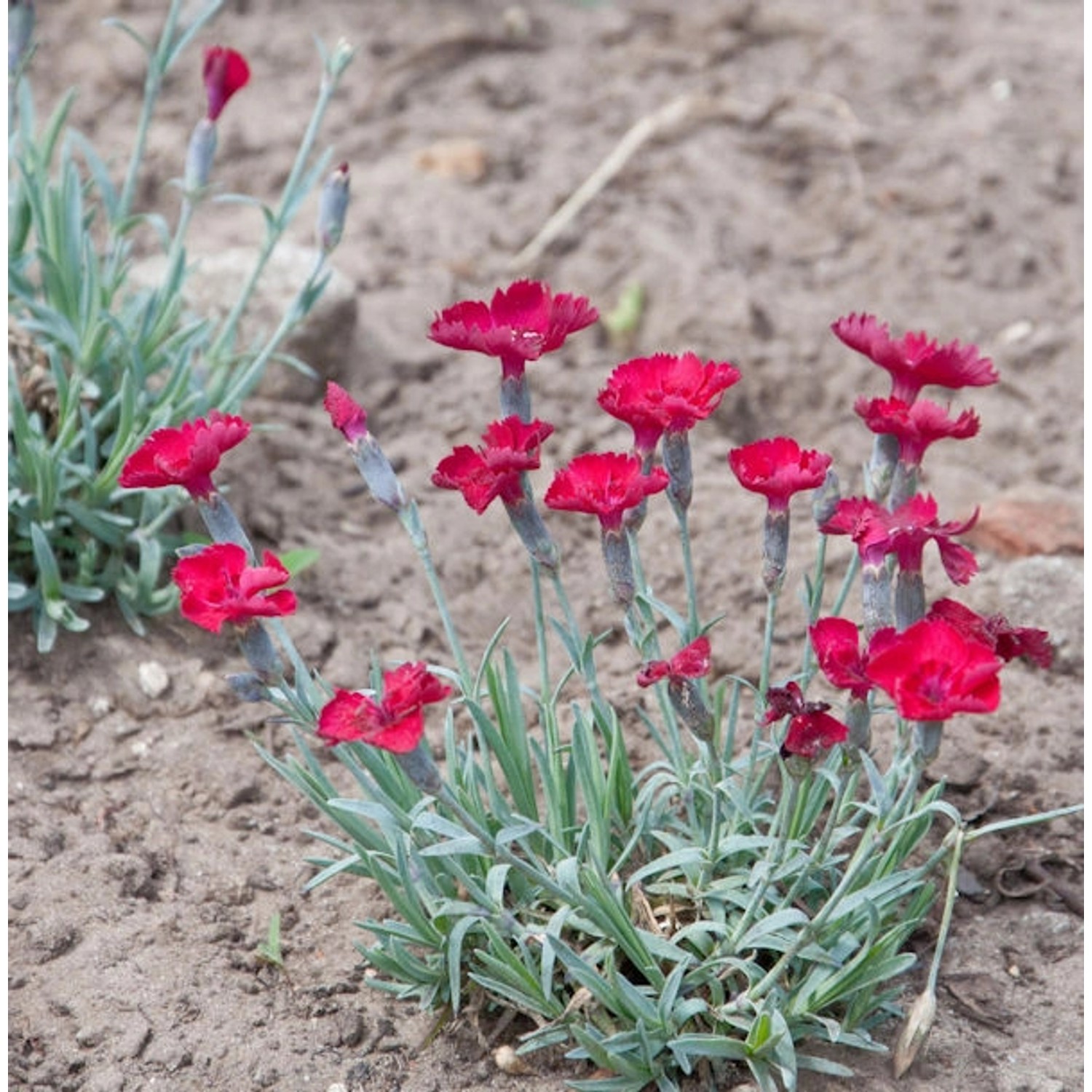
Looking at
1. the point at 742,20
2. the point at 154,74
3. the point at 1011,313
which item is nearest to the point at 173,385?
the point at 154,74

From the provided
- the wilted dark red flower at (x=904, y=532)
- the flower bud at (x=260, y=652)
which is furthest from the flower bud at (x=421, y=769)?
the wilted dark red flower at (x=904, y=532)

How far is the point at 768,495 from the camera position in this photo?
194 centimetres

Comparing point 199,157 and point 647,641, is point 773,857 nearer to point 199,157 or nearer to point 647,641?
point 647,641

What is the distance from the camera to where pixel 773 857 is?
205 cm

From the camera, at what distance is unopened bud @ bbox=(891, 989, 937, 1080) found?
2086 mm

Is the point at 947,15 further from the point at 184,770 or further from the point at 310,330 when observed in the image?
the point at 184,770

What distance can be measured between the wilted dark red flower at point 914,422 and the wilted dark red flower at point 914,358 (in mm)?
32

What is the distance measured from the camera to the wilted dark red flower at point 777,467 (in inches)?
74.7

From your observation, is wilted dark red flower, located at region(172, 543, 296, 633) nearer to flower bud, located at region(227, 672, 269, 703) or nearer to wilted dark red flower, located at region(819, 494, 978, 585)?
flower bud, located at region(227, 672, 269, 703)

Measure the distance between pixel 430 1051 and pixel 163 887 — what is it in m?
0.52

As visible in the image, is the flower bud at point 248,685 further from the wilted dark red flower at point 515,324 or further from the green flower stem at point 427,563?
the wilted dark red flower at point 515,324

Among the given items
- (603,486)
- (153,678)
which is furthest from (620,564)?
(153,678)

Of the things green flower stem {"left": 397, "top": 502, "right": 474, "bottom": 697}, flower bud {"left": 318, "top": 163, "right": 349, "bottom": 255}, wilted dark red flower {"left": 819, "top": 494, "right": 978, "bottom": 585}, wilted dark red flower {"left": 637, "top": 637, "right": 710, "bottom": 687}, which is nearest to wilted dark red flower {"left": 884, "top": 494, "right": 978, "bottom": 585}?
wilted dark red flower {"left": 819, "top": 494, "right": 978, "bottom": 585}

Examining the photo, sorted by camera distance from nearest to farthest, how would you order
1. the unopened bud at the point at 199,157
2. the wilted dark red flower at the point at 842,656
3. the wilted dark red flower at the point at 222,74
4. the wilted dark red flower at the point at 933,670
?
1. the wilted dark red flower at the point at 933,670
2. the wilted dark red flower at the point at 842,656
3. the wilted dark red flower at the point at 222,74
4. the unopened bud at the point at 199,157
